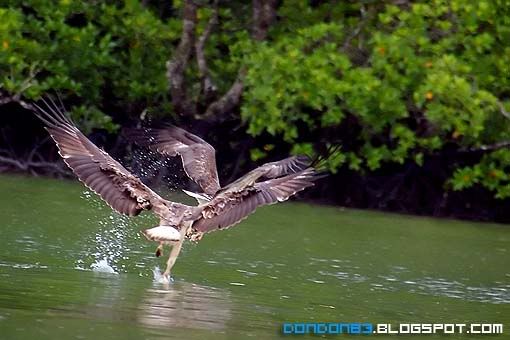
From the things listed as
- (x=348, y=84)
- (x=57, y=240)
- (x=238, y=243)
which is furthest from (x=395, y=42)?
(x=57, y=240)

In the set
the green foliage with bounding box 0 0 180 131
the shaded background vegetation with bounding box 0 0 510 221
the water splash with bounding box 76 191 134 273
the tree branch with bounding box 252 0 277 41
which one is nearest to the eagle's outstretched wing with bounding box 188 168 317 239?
the water splash with bounding box 76 191 134 273

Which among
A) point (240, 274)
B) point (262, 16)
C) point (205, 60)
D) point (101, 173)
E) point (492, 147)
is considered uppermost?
point (262, 16)

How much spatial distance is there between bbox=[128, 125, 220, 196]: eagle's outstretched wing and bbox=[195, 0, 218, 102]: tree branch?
482 centimetres

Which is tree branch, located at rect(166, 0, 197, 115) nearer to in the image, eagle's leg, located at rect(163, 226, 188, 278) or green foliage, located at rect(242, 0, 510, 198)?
green foliage, located at rect(242, 0, 510, 198)

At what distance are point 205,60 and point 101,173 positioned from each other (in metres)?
7.46

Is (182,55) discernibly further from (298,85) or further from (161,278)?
(161,278)

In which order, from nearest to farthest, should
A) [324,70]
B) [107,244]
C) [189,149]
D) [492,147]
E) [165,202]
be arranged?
[165,202]
[189,149]
[107,244]
[324,70]
[492,147]

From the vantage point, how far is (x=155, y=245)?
13.0m

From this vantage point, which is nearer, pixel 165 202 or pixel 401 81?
pixel 165 202

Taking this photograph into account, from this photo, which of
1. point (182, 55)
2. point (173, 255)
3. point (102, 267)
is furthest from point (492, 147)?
point (102, 267)

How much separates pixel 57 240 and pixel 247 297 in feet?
9.18

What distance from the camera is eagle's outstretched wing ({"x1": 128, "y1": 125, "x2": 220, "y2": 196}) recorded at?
446 inches

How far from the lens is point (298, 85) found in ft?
54.2

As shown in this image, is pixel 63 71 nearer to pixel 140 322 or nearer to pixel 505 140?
pixel 505 140
